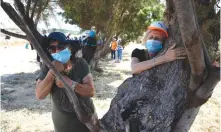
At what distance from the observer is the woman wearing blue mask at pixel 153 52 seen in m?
2.47

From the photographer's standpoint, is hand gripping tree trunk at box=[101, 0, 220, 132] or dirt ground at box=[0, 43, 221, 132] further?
dirt ground at box=[0, 43, 221, 132]

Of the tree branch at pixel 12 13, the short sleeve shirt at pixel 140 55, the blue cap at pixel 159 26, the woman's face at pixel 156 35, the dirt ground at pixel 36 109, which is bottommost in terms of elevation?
the dirt ground at pixel 36 109

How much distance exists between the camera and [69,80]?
2.73 metres

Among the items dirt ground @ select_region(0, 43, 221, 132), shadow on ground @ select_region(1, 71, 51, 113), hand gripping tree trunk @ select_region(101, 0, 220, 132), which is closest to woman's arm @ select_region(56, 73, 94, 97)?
hand gripping tree trunk @ select_region(101, 0, 220, 132)

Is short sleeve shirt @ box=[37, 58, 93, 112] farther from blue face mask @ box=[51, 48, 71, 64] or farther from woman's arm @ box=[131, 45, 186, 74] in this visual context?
woman's arm @ box=[131, 45, 186, 74]

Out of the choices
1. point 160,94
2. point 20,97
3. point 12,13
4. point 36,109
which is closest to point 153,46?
point 160,94

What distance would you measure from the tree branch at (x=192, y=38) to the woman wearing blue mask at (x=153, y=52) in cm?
21

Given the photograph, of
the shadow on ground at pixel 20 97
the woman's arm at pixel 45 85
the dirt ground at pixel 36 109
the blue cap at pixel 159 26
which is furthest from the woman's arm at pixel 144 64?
the shadow on ground at pixel 20 97

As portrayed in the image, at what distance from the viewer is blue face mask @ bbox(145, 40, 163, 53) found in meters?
2.60

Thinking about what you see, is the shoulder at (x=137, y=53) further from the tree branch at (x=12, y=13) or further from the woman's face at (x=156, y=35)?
the tree branch at (x=12, y=13)

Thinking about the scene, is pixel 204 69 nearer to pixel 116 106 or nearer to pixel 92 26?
pixel 116 106

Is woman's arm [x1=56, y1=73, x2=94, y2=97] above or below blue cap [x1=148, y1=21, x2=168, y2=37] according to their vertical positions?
below

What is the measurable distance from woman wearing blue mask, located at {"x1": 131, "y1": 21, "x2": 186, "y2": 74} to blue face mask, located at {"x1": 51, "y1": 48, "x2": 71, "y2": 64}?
20.9 inches

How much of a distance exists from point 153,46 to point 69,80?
705 millimetres
